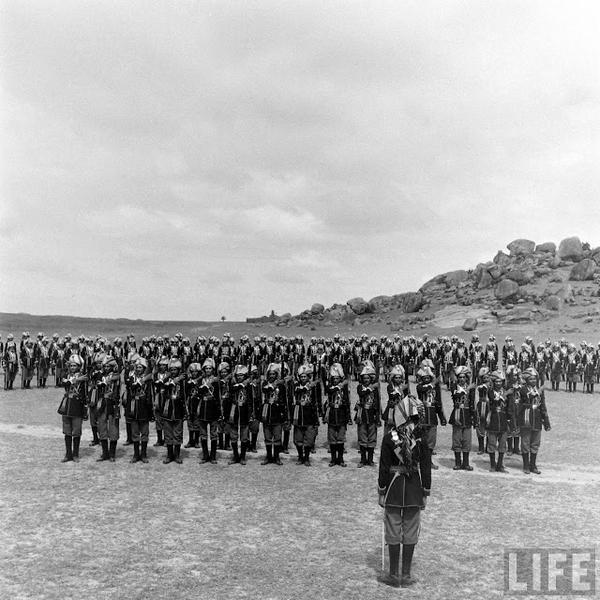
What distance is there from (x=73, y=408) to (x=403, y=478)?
8.94m

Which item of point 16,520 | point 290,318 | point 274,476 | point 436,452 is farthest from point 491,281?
point 16,520

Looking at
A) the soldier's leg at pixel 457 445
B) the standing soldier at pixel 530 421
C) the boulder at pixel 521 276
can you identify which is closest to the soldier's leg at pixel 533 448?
the standing soldier at pixel 530 421

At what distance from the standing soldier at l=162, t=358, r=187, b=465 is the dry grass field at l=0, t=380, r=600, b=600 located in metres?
0.38

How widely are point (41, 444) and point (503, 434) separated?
1229 cm

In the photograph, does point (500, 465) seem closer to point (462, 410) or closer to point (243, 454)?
point (462, 410)

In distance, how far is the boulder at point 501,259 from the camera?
7722 centimetres

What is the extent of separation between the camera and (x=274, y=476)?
12.5 m

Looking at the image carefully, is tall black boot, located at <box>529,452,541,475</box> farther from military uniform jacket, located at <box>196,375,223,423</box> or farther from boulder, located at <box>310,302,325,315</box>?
boulder, located at <box>310,302,325,315</box>

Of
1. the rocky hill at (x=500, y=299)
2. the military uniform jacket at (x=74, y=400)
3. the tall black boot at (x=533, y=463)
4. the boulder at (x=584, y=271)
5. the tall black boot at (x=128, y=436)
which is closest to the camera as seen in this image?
the military uniform jacket at (x=74, y=400)

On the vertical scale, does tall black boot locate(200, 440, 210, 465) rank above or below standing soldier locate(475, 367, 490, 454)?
below

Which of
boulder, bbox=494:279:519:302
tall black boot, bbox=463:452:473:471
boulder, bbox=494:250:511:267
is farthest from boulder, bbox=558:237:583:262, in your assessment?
tall black boot, bbox=463:452:473:471

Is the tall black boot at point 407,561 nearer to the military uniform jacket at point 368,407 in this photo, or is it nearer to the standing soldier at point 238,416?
the military uniform jacket at point 368,407

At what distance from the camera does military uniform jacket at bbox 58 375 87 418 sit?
13.2 metres

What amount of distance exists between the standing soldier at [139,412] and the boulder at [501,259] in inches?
2737
